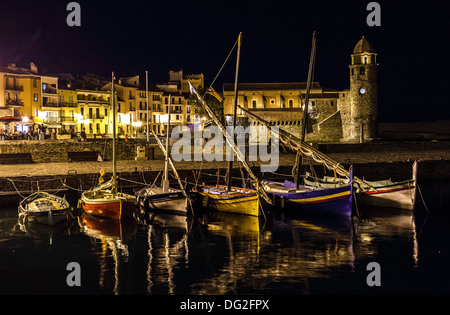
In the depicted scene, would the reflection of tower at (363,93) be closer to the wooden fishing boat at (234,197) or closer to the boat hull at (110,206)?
the wooden fishing boat at (234,197)

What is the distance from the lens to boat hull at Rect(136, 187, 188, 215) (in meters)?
25.9

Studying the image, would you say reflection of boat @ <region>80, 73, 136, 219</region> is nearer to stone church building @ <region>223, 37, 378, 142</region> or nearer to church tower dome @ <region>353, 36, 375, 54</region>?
stone church building @ <region>223, 37, 378, 142</region>

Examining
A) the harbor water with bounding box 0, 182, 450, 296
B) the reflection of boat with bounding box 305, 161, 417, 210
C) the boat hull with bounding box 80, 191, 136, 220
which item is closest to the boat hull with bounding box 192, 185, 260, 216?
the harbor water with bounding box 0, 182, 450, 296

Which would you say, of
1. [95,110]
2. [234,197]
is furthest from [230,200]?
[95,110]

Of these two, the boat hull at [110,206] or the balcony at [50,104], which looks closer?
the boat hull at [110,206]

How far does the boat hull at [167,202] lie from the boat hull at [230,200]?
5.70ft

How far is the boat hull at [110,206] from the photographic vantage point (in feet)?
81.4

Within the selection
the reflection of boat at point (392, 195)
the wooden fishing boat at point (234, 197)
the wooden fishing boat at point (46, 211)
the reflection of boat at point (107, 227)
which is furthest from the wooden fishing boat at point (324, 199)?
the wooden fishing boat at point (46, 211)

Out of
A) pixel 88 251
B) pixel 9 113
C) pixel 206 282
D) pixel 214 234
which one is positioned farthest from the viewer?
pixel 9 113

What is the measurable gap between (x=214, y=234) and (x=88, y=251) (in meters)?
5.61

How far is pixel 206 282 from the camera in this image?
52.8 ft
